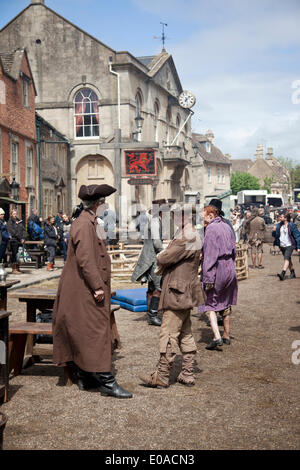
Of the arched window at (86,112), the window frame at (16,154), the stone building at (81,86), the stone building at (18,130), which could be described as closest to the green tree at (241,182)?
the stone building at (81,86)

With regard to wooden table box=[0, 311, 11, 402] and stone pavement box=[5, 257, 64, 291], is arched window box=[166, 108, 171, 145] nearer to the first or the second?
stone pavement box=[5, 257, 64, 291]

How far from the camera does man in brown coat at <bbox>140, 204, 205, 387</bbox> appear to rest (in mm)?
5504

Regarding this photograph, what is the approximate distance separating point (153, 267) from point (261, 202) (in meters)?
44.7

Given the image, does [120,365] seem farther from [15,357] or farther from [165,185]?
[165,185]

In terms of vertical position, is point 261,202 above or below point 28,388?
above

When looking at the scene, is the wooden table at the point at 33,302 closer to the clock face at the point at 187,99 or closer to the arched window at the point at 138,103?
the arched window at the point at 138,103

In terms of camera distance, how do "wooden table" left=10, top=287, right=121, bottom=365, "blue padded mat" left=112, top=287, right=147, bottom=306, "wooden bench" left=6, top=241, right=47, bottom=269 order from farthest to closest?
1. "wooden bench" left=6, top=241, right=47, bottom=269
2. "blue padded mat" left=112, top=287, right=147, bottom=306
3. "wooden table" left=10, top=287, right=121, bottom=365

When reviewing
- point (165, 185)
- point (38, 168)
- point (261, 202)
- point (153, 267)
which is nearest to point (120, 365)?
point (153, 267)

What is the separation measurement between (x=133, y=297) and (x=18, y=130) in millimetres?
15678

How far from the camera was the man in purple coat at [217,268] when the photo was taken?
7.19 meters

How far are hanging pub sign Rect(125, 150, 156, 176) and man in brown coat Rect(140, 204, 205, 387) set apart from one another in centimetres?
1802

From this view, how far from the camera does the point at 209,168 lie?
62.5 metres

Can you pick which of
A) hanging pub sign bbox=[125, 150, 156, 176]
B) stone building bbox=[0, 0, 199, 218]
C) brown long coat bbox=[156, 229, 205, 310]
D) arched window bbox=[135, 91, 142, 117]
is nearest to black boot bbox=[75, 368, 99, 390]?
brown long coat bbox=[156, 229, 205, 310]
